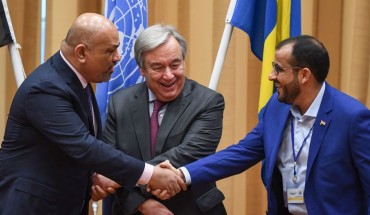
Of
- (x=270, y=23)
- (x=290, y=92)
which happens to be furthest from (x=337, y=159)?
(x=270, y=23)

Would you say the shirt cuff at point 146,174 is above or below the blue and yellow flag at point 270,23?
below

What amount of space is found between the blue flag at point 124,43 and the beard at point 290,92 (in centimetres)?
120

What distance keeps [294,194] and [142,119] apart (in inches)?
32.2

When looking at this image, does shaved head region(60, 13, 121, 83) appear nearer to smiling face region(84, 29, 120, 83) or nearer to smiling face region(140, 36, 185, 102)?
smiling face region(84, 29, 120, 83)

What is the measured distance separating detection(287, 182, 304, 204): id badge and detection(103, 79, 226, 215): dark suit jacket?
0.40 m

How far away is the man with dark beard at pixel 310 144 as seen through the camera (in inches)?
115

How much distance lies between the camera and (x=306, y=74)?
119 inches

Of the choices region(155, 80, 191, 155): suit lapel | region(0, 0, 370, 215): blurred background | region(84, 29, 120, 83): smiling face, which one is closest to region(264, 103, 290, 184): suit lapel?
region(155, 80, 191, 155): suit lapel

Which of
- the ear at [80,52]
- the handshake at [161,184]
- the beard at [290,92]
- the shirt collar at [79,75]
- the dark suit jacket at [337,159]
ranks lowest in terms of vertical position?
the handshake at [161,184]

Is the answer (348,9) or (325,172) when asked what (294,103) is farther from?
(348,9)

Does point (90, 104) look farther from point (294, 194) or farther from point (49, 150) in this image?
point (294, 194)

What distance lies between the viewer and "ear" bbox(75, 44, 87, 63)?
3.04 meters

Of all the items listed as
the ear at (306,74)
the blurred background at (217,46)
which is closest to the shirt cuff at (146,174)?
the ear at (306,74)

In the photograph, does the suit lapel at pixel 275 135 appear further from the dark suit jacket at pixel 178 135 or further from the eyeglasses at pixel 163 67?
the eyeglasses at pixel 163 67
